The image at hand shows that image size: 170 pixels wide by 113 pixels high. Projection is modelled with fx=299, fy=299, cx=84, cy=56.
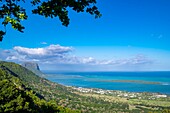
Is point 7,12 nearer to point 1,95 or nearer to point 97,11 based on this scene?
point 97,11

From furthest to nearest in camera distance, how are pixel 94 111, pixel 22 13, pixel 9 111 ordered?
1. pixel 94 111
2. pixel 9 111
3. pixel 22 13

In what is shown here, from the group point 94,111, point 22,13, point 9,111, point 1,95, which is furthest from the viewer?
point 94,111

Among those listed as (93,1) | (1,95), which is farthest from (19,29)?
(1,95)

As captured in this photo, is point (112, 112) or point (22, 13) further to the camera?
point (112, 112)

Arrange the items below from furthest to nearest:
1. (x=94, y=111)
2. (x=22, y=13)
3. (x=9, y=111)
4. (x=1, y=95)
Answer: (x=94, y=111), (x=1, y=95), (x=9, y=111), (x=22, y=13)

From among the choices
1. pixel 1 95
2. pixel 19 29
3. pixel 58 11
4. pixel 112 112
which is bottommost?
pixel 112 112

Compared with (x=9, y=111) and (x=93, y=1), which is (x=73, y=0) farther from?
(x=9, y=111)

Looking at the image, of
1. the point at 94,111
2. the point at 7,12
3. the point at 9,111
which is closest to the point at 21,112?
the point at 9,111

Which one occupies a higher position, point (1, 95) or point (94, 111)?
point (1, 95)

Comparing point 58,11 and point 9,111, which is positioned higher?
point 58,11
